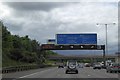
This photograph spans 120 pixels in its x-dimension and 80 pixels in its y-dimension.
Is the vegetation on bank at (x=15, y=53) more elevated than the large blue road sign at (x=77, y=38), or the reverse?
the large blue road sign at (x=77, y=38)

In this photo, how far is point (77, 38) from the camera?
240 ft

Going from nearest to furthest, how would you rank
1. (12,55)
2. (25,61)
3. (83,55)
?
1. (12,55)
2. (25,61)
3. (83,55)

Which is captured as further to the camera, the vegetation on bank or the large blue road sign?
the vegetation on bank

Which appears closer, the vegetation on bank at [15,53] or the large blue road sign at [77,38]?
the large blue road sign at [77,38]

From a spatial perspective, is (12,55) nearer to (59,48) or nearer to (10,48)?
(10,48)

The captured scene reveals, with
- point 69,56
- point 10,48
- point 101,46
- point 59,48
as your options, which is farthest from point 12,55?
point 69,56

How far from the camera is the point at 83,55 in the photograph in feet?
481

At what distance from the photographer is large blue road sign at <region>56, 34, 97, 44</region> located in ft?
239

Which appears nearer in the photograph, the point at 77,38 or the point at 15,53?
the point at 77,38

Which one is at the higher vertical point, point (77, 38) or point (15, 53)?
point (77, 38)

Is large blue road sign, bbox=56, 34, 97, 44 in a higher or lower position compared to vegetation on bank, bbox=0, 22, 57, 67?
higher

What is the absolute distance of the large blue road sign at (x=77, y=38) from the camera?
72.9m

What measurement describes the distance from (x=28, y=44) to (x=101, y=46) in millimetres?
43836

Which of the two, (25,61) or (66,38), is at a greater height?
(66,38)
